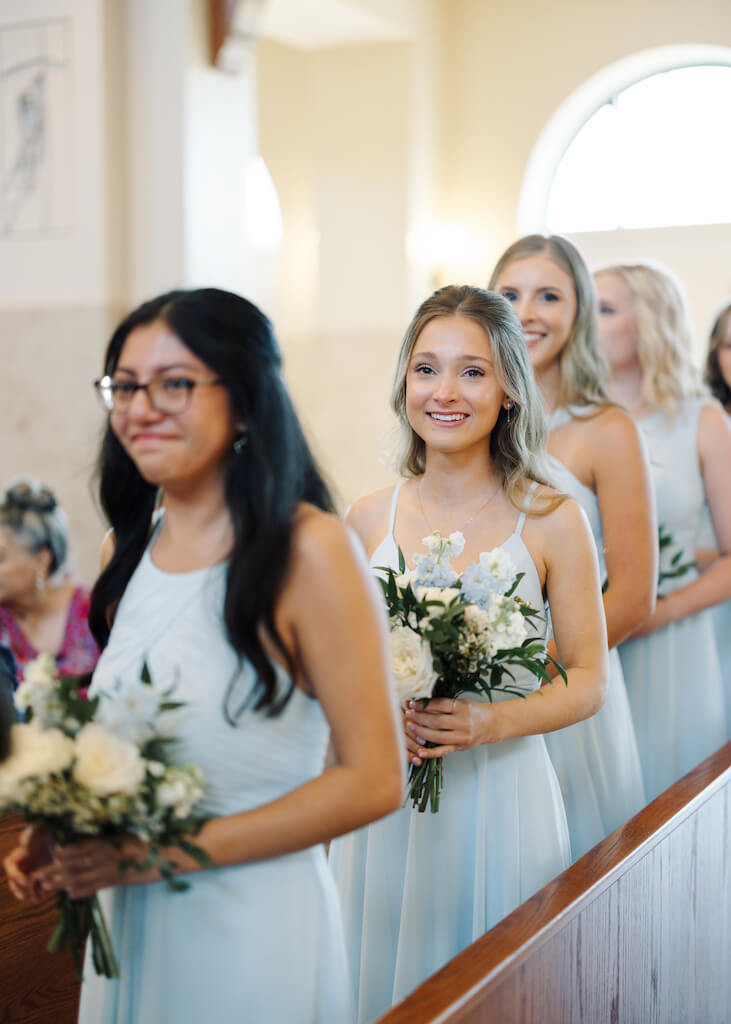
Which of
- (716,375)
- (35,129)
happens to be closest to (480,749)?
(716,375)

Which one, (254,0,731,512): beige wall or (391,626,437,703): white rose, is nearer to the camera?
(391,626,437,703): white rose

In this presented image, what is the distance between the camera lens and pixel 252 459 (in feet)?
5.33

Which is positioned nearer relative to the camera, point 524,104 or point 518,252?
point 518,252

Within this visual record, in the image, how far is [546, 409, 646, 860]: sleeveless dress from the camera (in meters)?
3.03

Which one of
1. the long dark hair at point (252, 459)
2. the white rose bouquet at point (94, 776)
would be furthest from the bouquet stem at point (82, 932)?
the long dark hair at point (252, 459)

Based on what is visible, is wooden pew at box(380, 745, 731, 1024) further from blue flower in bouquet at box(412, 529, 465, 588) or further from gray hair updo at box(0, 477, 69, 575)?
gray hair updo at box(0, 477, 69, 575)

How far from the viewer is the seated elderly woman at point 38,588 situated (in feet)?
15.9

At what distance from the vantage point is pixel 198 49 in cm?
644

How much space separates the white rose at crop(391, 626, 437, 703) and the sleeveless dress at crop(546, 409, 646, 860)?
979mm

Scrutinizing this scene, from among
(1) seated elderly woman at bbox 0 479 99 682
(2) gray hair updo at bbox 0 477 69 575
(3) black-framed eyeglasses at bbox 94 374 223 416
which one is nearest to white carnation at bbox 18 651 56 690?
(3) black-framed eyeglasses at bbox 94 374 223 416

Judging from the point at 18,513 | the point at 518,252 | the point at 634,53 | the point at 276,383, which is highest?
the point at 634,53

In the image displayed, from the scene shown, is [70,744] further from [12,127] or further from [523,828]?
[12,127]

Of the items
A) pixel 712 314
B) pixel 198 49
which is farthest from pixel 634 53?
pixel 198 49

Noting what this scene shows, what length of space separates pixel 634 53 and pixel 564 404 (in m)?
6.99
